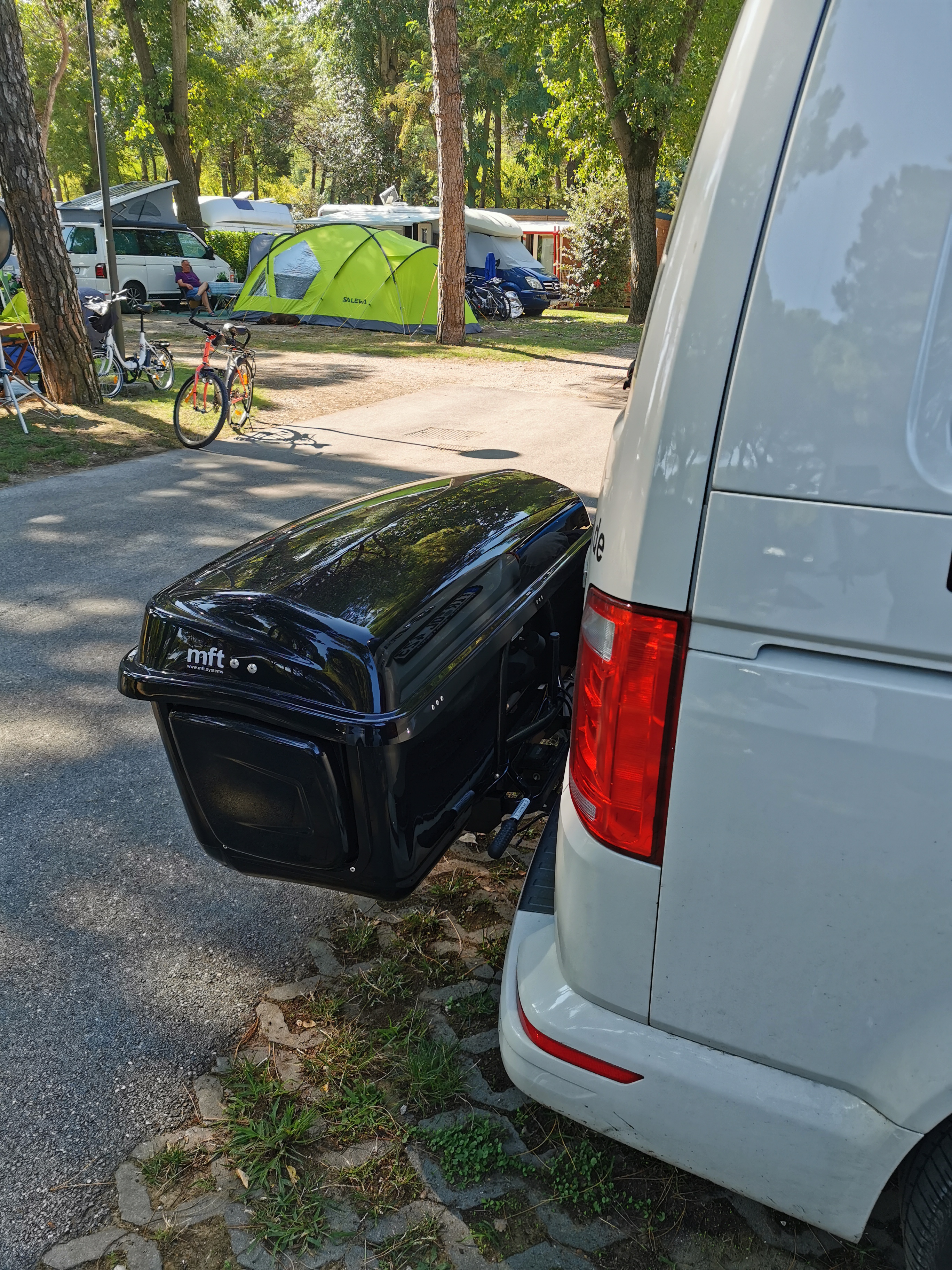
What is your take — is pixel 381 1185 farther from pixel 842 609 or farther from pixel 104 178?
pixel 104 178

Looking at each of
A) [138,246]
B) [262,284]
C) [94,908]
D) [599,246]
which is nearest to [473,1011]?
[94,908]

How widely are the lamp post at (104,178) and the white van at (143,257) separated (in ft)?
31.9

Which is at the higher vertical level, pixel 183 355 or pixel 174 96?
pixel 174 96

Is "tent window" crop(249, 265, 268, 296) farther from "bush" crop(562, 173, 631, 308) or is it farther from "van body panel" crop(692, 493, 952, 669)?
"van body panel" crop(692, 493, 952, 669)

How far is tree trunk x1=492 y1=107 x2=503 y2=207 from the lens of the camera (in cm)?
4350

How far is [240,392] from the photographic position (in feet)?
32.9

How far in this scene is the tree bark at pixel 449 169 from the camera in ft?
51.8

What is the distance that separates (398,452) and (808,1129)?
8348 millimetres

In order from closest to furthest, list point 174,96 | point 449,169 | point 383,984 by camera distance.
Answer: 1. point 383,984
2. point 449,169
3. point 174,96

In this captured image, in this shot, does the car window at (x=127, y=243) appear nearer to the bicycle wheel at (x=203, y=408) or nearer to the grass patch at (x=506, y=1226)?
the bicycle wheel at (x=203, y=408)

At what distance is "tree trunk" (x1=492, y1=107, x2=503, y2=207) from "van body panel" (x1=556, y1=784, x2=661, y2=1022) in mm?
46835

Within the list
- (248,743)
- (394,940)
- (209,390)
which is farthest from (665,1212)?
(209,390)

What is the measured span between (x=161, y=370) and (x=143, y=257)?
12339 mm

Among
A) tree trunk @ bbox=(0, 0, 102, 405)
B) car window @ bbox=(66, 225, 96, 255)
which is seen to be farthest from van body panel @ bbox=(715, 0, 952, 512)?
car window @ bbox=(66, 225, 96, 255)
